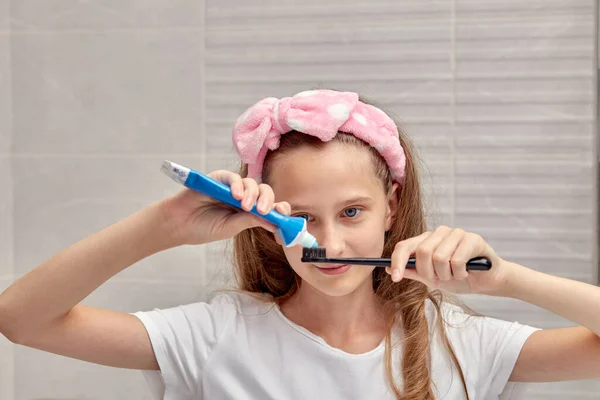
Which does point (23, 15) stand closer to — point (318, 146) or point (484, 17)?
point (318, 146)

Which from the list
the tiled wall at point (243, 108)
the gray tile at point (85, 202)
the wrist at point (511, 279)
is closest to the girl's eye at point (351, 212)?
the wrist at point (511, 279)

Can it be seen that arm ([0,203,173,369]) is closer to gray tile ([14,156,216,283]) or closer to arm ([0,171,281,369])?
arm ([0,171,281,369])

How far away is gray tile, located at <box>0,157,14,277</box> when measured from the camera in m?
1.52

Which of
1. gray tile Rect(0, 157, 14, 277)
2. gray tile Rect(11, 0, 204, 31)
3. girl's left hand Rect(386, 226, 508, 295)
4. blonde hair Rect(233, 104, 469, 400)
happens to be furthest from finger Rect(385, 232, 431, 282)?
gray tile Rect(0, 157, 14, 277)

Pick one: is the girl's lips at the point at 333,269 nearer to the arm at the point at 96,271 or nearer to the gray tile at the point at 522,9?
the arm at the point at 96,271

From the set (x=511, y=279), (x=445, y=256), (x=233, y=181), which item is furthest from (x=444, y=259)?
(x=233, y=181)

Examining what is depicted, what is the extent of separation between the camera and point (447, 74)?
138cm

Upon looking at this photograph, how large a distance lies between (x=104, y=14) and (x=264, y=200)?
0.82m

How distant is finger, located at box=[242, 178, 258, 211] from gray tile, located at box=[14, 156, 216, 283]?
0.63m

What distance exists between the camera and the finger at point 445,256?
0.86m

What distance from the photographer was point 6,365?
5.04 ft

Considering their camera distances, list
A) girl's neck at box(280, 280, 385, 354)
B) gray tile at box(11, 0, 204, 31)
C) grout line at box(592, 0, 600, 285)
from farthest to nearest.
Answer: gray tile at box(11, 0, 204, 31)
grout line at box(592, 0, 600, 285)
girl's neck at box(280, 280, 385, 354)

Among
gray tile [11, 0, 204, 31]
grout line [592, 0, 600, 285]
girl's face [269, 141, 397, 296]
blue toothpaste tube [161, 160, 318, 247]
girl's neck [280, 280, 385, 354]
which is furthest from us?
gray tile [11, 0, 204, 31]

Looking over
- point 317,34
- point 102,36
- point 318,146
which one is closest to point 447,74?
point 317,34
